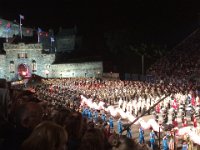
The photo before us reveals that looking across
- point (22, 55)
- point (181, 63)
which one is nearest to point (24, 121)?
point (181, 63)

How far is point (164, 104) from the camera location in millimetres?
31391

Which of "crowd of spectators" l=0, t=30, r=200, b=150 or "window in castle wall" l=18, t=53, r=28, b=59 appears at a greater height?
"window in castle wall" l=18, t=53, r=28, b=59

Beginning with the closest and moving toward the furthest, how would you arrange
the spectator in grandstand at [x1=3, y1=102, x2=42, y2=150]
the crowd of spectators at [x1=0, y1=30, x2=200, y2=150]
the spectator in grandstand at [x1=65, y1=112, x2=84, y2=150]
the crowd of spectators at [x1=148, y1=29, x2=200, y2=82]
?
the crowd of spectators at [x1=0, y1=30, x2=200, y2=150] → the spectator in grandstand at [x1=3, y1=102, x2=42, y2=150] → the spectator in grandstand at [x1=65, y1=112, x2=84, y2=150] → the crowd of spectators at [x1=148, y1=29, x2=200, y2=82]

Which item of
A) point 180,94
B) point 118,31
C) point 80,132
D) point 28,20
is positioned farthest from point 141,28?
point 80,132

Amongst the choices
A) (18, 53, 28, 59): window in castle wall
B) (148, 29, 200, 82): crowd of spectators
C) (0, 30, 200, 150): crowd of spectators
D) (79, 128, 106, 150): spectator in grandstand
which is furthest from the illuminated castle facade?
(79, 128, 106, 150): spectator in grandstand

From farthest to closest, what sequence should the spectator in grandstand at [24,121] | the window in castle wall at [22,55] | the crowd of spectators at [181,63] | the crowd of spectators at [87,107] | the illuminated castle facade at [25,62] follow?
the window in castle wall at [22,55] → the illuminated castle facade at [25,62] → the crowd of spectators at [181,63] → the spectator in grandstand at [24,121] → the crowd of spectators at [87,107]

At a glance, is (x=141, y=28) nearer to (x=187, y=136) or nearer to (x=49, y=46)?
(x=49, y=46)

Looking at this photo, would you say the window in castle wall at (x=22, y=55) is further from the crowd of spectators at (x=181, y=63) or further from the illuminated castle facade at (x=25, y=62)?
the crowd of spectators at (x=181, y=63)

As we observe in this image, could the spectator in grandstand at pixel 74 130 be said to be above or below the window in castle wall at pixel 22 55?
below

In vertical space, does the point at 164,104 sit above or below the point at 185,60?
below

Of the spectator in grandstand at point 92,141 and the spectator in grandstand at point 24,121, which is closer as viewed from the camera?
the spectator in grandstand at point 92,141

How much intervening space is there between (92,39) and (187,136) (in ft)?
208

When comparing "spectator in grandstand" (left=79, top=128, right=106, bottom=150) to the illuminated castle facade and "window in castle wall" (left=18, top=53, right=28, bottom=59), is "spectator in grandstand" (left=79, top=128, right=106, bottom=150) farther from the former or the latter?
"window in castle wall" (left=18, top=53, right=28, bottom=59)

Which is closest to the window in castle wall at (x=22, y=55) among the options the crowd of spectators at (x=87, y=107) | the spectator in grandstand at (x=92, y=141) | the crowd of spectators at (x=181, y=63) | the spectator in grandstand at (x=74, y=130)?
the crowd of spectators at (x=87, y=107)
